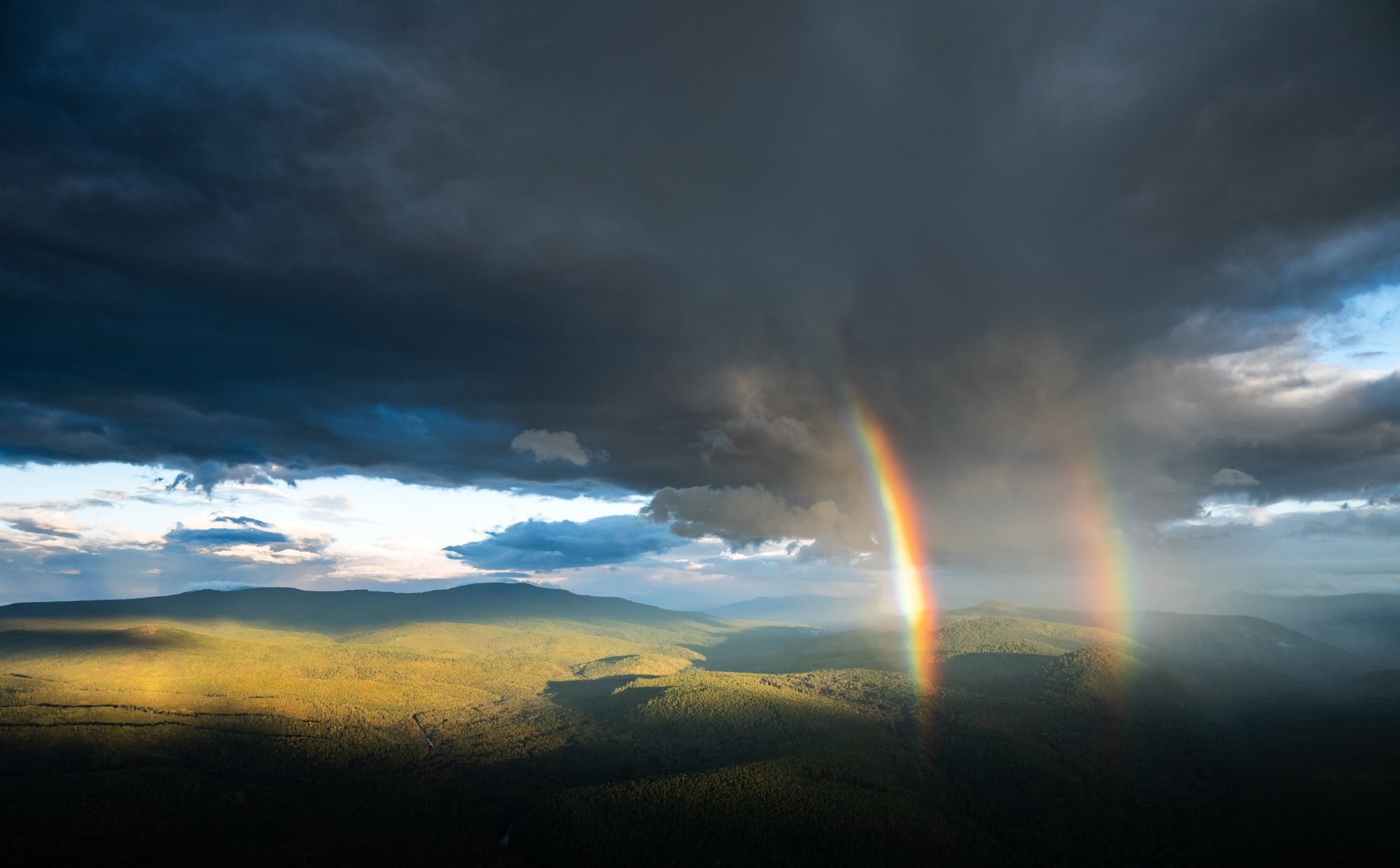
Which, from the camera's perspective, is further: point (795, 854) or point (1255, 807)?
point (1255, 807)

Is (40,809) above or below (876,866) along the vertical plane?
above

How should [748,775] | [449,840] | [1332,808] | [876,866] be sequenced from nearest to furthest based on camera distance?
[876,866] → [1332,808] → [449,840] → [748,775]

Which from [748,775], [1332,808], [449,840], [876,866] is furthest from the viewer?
[748,775]

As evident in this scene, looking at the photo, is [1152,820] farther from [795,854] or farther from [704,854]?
[704,854]

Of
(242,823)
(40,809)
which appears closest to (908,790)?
(242,823)

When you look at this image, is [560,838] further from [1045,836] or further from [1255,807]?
[1255,807]

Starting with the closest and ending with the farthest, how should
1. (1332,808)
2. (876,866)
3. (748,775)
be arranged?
(876,866), (1332,808), (748,775)

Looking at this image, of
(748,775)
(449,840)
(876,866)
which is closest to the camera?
(876,866)

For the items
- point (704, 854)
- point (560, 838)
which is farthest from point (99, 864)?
point (704, 854)

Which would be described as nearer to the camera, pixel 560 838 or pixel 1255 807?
pixel 560 838
